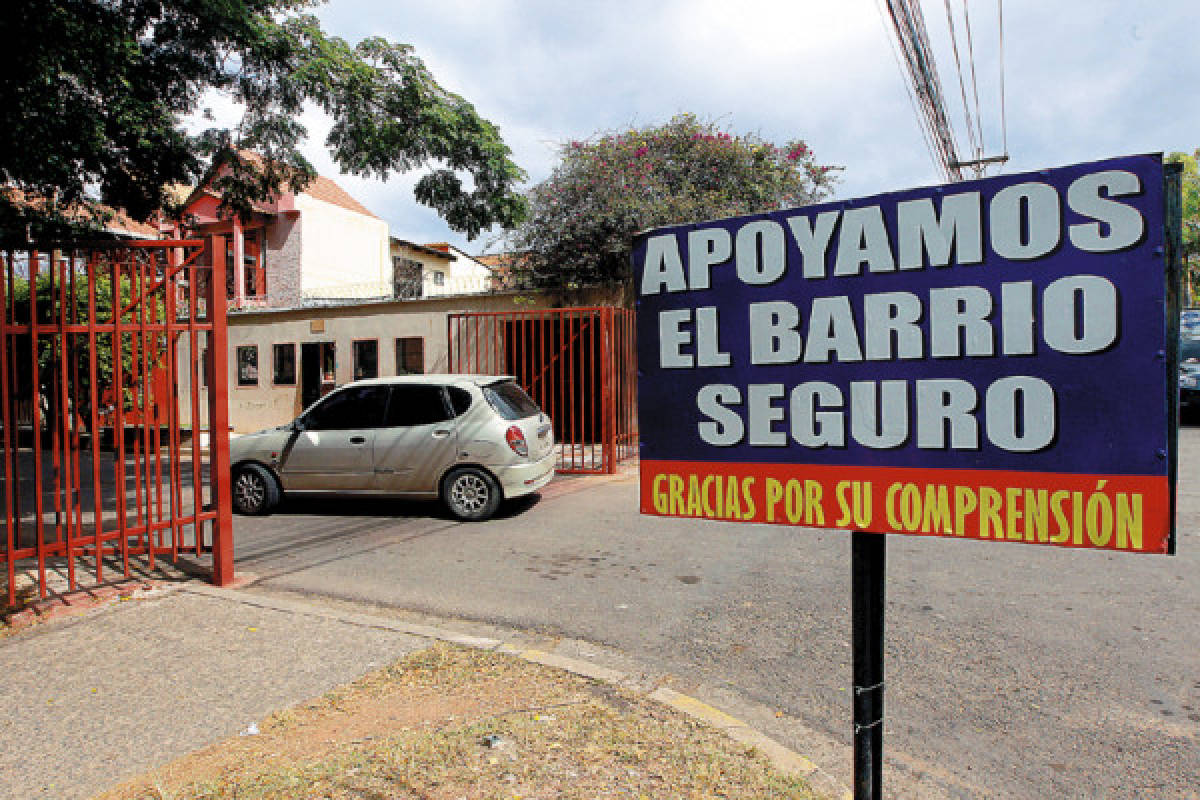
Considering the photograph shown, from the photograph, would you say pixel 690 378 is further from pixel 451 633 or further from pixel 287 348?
pixel 287 348

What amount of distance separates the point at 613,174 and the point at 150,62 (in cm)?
882

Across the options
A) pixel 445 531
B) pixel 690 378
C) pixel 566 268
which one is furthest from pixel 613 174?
pixel 690 378

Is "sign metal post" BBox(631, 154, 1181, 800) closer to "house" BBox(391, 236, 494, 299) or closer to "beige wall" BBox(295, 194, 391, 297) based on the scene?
"beige wall" BBox(295, 194, 391, 297)

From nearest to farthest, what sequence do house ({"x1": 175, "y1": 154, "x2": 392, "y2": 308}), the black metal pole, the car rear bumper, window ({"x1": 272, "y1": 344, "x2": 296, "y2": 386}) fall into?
the black metal pole < the car rear bumper < window ({"x1": 272, "y1": 344, "x2": 296, "y2": 386}) < house ({"x1": 175, "y1": 154, "x2": 392, "y2": 308})

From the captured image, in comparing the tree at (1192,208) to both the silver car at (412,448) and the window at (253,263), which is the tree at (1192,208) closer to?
the silver car at (412,448)

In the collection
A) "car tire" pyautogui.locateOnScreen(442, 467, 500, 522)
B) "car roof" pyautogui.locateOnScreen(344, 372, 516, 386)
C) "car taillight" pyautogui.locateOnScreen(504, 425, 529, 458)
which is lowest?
"car tire" pyautogui.locateOnScreen(442, 467, 500, 522)

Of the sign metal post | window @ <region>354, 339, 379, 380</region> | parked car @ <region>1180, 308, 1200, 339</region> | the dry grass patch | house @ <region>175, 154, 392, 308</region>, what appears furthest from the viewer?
house @ <region>175, 154, 392, 308</region>

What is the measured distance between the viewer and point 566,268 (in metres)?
15.4

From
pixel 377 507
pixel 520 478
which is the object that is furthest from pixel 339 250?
pixel 520 478

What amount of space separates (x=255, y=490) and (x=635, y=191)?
9.67m

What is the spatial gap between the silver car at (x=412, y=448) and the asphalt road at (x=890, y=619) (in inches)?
16.3

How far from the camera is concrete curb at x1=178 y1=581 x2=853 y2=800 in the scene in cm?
304

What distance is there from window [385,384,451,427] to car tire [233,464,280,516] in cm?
164

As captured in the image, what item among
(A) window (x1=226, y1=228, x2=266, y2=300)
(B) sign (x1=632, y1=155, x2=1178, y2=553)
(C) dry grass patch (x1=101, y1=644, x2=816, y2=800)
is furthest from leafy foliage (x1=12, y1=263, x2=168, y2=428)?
(A) window (x1=226, y1=228, x2=266, y2=300)
